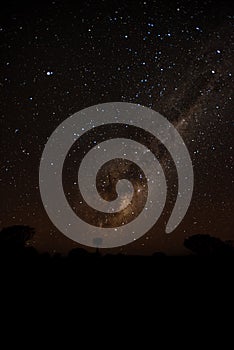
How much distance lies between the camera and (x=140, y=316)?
4.72m

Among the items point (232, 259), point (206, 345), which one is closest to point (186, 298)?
point (206, 345)

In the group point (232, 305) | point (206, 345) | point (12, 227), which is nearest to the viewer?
point (206, 345)

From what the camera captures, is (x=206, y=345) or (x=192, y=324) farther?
(x=192, y=324)

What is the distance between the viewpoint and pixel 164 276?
5.38 meters

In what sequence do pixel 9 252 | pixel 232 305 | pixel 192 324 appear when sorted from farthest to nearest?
pixel 9 252 → pixel 232 305 → pixel 192 324

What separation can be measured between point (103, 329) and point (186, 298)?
1511 mm

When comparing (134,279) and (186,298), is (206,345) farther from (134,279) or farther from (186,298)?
(134,279)

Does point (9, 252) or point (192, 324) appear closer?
point (192, 324)

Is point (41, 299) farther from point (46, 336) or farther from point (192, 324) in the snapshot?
point (192, 324)

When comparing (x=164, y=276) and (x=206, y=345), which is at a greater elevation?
(x=164, y=276)

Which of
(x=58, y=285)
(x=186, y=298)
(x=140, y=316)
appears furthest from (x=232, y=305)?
(x=58, y=285)

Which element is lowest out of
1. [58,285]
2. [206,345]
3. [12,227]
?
[206,345]

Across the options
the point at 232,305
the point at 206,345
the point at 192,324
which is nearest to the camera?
the point at 206,345

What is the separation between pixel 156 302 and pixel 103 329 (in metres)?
1.01
